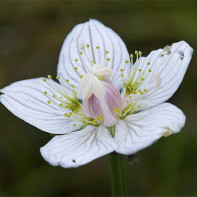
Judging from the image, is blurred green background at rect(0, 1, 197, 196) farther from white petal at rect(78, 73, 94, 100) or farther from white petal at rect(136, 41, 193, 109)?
white petal at rect(78, 73, 94, 100)

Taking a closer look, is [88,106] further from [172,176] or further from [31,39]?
[31,39]

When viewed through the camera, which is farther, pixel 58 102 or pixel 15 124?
pixel 15 124

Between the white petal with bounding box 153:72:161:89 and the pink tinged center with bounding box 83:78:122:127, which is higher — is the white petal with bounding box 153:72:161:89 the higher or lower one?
the higher one

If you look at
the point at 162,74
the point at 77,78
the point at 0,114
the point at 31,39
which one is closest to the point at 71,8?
the point at 31,39

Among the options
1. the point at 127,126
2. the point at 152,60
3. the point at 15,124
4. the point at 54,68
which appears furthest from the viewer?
the point at 54,68

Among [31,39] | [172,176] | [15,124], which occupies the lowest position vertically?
[172,176]

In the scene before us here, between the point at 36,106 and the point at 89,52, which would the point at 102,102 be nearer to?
the point at 36,106

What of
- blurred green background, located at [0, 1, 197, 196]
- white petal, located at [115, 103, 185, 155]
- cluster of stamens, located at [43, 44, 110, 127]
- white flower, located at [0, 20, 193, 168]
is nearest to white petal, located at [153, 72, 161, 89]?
white flower, located at [0, 20, 193, 168]
